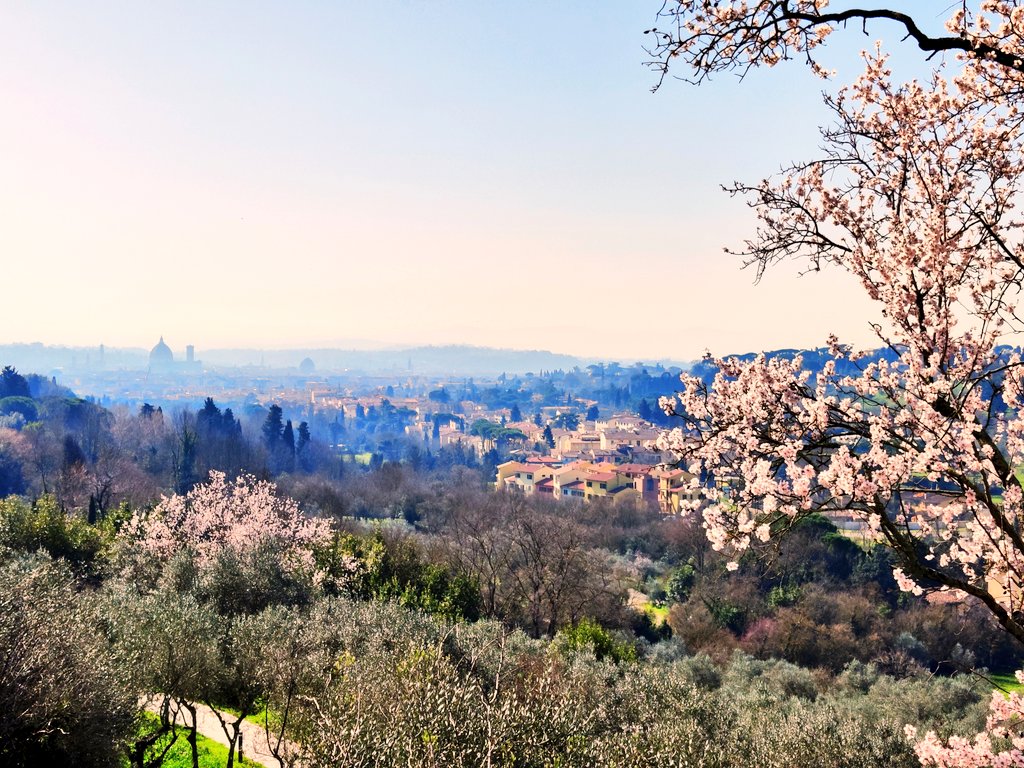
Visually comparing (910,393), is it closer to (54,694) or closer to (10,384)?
(54,694)

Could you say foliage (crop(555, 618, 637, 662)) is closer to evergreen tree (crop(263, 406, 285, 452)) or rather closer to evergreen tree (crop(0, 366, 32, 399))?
evergreen tree (crop(263, 406, 285, 452))

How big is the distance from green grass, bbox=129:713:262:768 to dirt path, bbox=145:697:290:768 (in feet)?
0.69

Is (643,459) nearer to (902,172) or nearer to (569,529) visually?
(569,529)

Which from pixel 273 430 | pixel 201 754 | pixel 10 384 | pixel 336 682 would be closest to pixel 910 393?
pixel 336 682

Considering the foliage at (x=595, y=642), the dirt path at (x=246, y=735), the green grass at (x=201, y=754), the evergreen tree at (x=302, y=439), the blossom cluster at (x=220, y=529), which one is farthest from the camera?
the evergreen tree at (x=302, y=439)

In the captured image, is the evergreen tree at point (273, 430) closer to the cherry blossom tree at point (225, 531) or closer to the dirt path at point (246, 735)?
the cherry blossom tree at point (225, 531)

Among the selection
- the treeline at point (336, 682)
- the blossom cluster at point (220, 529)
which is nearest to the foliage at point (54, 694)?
the treeline at point (336, 682)

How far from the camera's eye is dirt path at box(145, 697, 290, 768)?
37.8 ft

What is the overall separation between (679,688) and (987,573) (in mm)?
9026

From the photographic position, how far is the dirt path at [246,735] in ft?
37.8

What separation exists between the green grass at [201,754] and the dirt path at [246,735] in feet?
0.69

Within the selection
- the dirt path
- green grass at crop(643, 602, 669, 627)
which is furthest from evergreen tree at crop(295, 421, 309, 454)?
the dirt path

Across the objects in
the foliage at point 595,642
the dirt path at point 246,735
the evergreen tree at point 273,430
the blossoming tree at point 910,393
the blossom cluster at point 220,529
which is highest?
the blossoming tree at point 910,393

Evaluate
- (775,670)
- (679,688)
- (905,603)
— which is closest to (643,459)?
(905,603)
